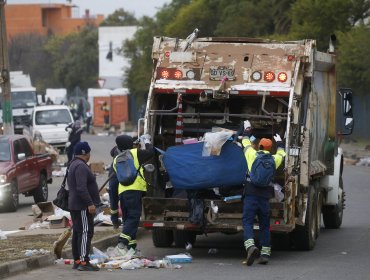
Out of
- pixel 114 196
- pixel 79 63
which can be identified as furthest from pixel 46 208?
pixel 79 63

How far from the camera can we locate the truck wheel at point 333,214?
60.3 ft

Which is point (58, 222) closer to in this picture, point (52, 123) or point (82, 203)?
point (82, 203)

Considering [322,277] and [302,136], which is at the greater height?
[302,136]

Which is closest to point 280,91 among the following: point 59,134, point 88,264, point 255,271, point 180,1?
point 255,271

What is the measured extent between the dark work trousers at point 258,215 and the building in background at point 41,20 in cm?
11909

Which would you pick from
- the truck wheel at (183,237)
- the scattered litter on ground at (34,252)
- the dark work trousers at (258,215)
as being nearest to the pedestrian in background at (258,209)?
the dark work trousers at (258,215)

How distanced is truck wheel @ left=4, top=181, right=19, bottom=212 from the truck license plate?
27.9 feet

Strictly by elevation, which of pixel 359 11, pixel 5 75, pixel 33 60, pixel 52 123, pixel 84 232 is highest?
pixel 359 11

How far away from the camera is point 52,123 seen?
142ft

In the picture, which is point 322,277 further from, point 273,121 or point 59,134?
point 59,134

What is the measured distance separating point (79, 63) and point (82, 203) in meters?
94.8

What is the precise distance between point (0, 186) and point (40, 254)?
27.4ft

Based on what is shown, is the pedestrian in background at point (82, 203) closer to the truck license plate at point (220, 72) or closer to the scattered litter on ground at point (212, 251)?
the truck license plate at point (220, 72)

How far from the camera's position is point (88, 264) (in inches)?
522
